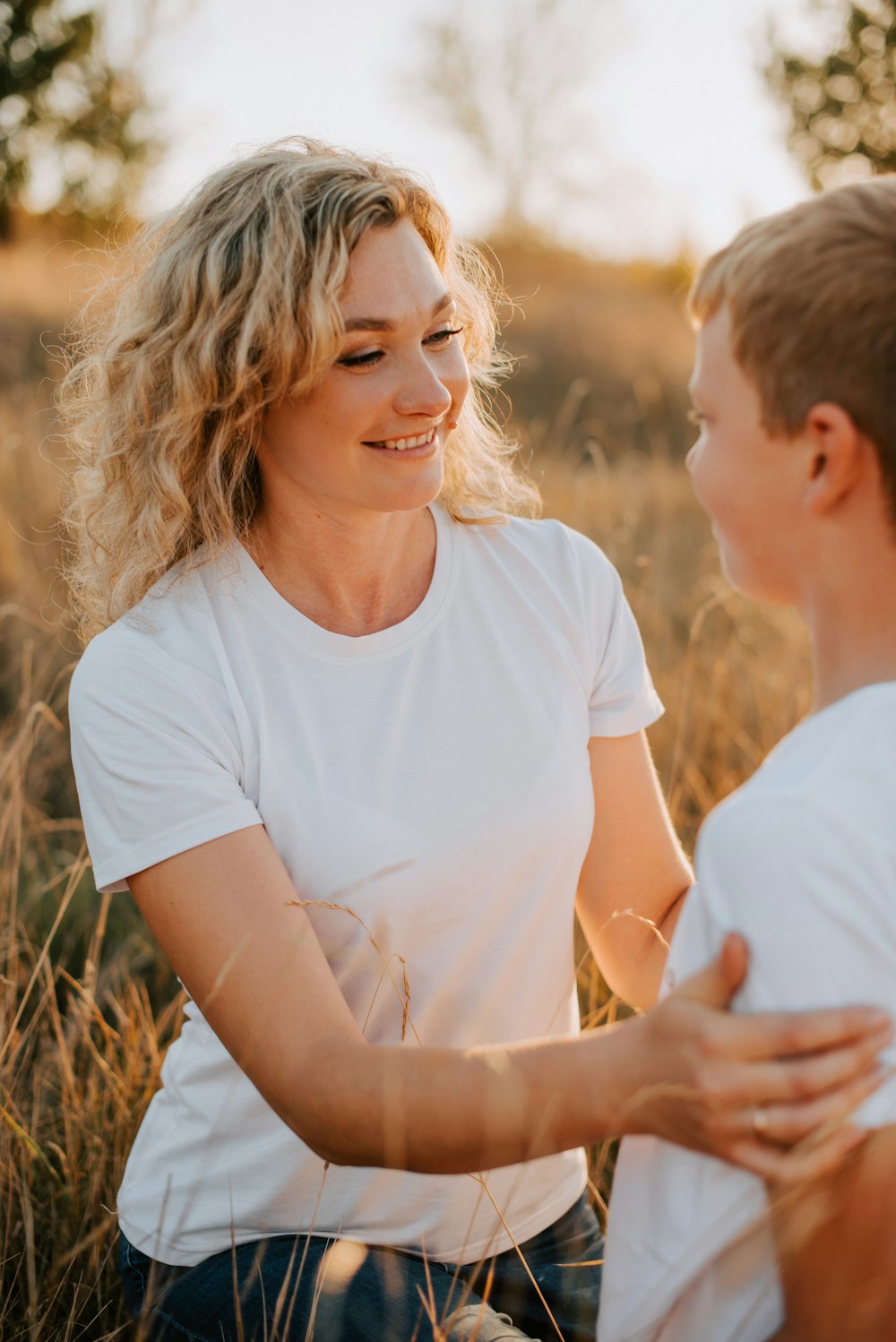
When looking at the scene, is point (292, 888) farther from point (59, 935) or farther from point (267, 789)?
point (59, 935)

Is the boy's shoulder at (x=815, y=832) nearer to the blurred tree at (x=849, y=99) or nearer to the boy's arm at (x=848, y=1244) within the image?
the boy's arm at (x=848, y=1244)

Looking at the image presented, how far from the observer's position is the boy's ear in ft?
3.44

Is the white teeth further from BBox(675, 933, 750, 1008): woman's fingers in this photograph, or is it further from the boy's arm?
the boy's arm

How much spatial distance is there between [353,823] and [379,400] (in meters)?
0.64

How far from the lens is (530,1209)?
1744 millimetres

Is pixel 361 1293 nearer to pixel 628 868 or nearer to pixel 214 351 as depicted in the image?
pixel 628 868

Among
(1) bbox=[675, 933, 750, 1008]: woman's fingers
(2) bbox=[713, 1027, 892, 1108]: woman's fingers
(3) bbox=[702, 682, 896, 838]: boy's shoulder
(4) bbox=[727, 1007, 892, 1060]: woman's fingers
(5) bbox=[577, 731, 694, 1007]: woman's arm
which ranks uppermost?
(3) bbox=[702, 682, 896, 838]: boy's shoulder

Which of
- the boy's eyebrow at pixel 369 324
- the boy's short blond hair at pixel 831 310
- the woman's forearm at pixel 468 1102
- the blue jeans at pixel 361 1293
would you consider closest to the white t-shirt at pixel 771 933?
the woman's forearm at pixel 468 1102

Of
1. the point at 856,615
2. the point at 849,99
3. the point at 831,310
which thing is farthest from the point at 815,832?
the point at 849,99

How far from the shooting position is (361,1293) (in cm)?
155

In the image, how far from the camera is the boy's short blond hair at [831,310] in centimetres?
103

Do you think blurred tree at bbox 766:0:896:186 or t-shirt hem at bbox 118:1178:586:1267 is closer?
t-shirt hem at bbox 118:1178:586:1267

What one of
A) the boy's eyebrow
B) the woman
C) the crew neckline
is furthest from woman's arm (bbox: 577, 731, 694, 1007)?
the boy's eyebrow

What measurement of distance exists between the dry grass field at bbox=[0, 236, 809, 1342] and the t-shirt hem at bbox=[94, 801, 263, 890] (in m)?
0.27
